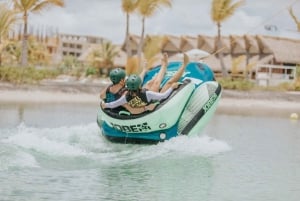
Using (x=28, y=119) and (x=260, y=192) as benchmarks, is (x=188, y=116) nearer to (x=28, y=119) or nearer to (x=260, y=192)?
(x=260, y=192)

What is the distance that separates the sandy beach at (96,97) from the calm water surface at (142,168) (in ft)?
40.0

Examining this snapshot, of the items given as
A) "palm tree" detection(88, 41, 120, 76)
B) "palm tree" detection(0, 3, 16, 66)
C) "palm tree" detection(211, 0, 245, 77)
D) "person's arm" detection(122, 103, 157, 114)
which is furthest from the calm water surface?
"palm tree" detection(88, 41, 120, 76)

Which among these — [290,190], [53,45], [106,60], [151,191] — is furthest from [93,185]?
[53,45]

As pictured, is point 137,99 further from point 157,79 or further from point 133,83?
point 157,79

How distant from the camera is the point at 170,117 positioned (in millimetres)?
12734

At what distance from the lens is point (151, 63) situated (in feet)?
136

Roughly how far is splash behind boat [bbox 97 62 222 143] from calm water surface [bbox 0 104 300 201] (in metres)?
0.22

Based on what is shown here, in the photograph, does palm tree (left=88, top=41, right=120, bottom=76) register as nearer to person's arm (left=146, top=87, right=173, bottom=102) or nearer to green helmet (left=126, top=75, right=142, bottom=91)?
person's arm (left=146, top=87, right=173, bottom=102)

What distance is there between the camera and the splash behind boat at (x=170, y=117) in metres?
12.6

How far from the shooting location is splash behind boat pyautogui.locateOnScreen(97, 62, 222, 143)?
12.6 meters

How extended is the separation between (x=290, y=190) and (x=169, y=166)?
2.21 m

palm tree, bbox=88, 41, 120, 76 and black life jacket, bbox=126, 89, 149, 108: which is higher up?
black life jacket, bbox=126, 89, 149, 108

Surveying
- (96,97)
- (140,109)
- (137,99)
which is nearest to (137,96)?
(137,99)

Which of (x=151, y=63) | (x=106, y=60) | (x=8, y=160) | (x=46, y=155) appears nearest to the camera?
(x=8, y=160)
